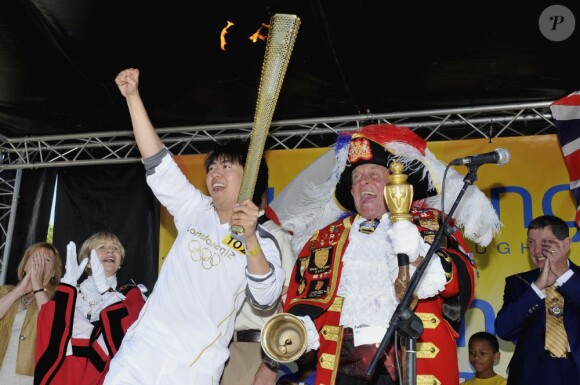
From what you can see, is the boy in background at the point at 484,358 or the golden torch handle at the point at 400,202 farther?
the boy in background at the point at 484,358

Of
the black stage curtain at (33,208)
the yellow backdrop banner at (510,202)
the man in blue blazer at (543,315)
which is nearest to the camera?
the man in blue blazer at (543,315)

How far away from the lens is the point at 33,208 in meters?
7.33

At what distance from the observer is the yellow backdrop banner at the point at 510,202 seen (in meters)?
6.02

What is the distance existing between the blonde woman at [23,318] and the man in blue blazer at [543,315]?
3354 millimetres

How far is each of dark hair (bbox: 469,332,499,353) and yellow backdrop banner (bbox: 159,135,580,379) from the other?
156 millimetres

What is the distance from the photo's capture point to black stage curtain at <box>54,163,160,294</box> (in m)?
7.02

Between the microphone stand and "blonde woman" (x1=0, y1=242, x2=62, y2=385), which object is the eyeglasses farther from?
the microphone stand

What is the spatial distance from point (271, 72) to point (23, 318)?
344cm

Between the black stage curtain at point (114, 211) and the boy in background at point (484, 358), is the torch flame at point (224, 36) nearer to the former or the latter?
the black stage curtain at point (114, 211)

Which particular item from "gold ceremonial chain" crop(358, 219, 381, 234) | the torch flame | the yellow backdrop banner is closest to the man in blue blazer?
the yellow backdrop banner

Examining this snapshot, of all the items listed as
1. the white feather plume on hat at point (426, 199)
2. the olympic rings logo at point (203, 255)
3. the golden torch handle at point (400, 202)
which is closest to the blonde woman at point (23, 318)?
the white feather plume on hat at point (426, 199)

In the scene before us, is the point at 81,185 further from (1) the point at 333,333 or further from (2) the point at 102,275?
(1) the point at 333,333

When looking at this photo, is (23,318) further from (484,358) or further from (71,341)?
(484,358)

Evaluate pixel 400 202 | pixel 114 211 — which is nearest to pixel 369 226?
pixel 400 202
